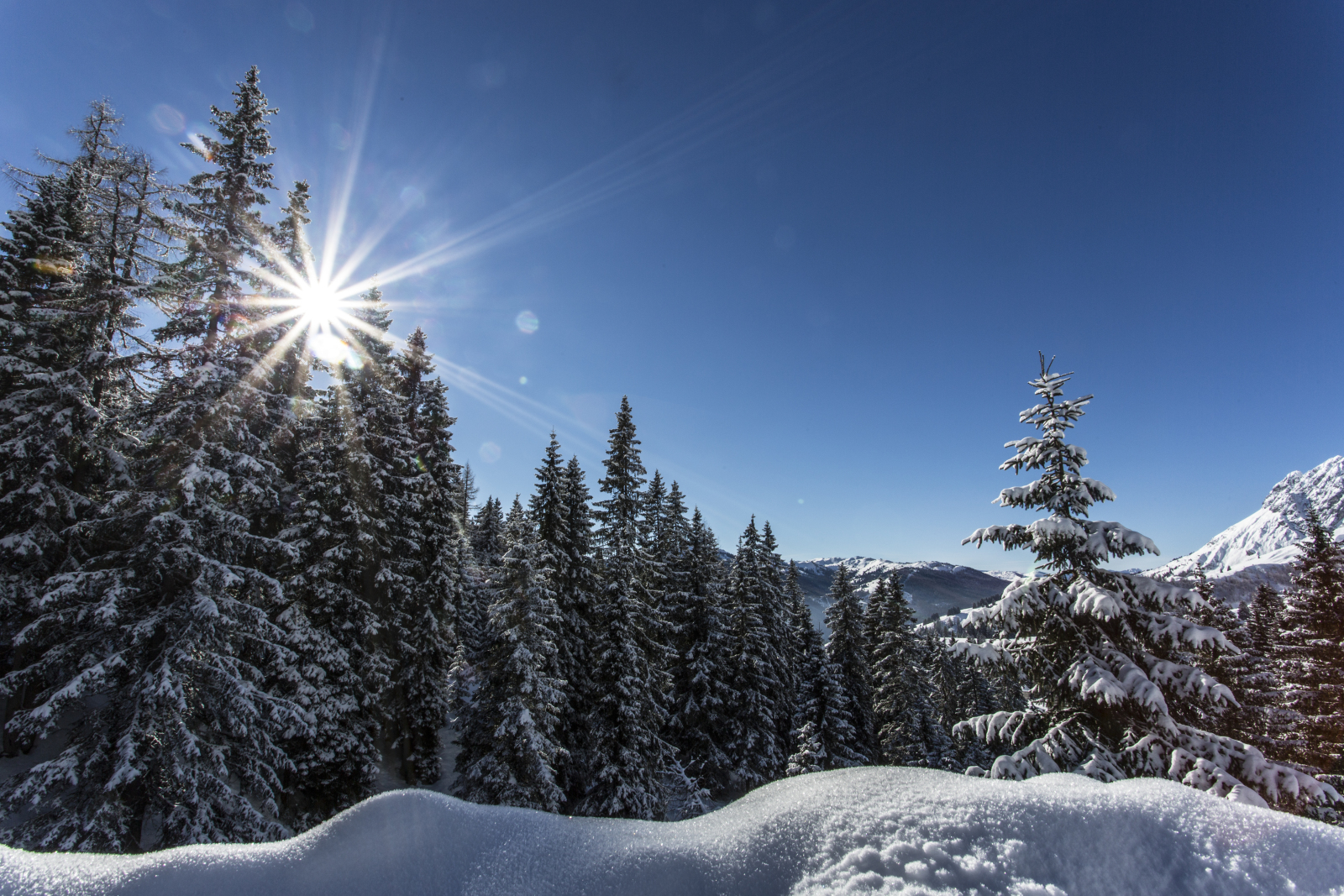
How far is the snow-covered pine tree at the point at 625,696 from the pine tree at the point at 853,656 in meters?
12.4

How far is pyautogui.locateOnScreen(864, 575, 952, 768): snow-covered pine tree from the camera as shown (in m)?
25.4

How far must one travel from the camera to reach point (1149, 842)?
6.19ft

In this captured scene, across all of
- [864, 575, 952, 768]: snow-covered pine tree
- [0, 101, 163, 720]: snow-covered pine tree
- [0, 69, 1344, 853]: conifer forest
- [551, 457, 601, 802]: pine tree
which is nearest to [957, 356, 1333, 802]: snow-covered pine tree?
[0, 69, 1344, 853]: conifer forest

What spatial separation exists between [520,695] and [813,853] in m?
16.7

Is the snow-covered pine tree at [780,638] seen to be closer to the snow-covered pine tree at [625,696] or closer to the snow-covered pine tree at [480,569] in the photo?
the snow-covered pine tree at [625,696]

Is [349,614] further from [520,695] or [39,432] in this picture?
[39,432]

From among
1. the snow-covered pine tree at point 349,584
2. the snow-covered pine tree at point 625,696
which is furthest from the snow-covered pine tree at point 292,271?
the snow-covered pine tree at point 625,696

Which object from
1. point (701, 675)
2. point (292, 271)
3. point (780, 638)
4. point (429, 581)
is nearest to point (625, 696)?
point (701, 675)

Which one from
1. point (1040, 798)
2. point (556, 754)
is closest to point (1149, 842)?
point (1040, 798)

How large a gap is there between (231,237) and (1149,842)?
1882 centimetres

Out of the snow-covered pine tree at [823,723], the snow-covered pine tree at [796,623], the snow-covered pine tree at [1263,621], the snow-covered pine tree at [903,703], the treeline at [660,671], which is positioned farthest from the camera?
the snow-covered pine tree at [796,623]

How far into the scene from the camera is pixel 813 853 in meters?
2.13

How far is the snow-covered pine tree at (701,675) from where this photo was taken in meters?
24.3

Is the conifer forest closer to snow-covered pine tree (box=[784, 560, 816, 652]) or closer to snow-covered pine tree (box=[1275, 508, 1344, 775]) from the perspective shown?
snow-covered pine tree (box=[1275, 508, 1344, 775])
